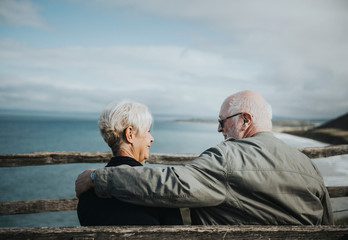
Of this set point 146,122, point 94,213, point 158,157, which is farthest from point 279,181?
point 158,157

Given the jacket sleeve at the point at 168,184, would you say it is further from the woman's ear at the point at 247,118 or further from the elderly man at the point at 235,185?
the woman's ear at the point at 247,118

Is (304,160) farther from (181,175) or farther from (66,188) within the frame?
(66,188)

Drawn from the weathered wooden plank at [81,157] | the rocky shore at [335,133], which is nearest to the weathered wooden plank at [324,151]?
the weathered wooden plank at [81,157]

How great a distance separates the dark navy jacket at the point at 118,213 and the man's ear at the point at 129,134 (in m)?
0.43

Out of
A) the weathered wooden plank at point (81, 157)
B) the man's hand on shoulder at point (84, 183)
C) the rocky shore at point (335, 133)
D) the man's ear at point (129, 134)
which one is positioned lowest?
the rocky shore at point (335, 133)

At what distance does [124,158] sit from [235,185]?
73 cm

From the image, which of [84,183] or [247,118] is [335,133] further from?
[84,183]

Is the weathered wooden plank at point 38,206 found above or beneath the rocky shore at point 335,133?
above

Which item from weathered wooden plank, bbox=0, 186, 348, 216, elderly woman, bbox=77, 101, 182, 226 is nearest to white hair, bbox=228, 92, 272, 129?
elderly woman, bbox=77, 101, 182, 226

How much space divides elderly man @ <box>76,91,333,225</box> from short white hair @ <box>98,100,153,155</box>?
13.4 inches

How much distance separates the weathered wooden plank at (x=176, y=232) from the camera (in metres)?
1.08

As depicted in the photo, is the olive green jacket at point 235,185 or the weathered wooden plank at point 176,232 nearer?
the weathered wooden plank at point 176,232

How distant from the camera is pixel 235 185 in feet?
4.73

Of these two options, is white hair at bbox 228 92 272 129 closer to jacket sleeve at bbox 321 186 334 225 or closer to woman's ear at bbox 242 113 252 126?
woman's ear at bbox 242 113 252 126
